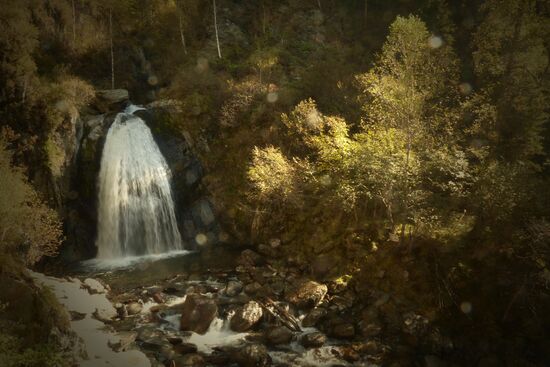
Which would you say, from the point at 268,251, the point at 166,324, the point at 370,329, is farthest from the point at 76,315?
the point at 370,329

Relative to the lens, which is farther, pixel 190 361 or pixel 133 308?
pixel 133 308

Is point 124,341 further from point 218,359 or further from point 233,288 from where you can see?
point 233,288

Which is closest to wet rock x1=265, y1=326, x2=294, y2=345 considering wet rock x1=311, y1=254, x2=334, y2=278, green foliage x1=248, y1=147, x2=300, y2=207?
wet rock x1=311, y1=254, x2=334, y2=278

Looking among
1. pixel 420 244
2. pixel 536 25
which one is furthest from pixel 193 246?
pixel 536 25

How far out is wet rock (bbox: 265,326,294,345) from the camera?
1399 cm

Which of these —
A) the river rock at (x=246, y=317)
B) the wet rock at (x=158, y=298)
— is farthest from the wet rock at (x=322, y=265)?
the wet rock at (x=158, y=298)

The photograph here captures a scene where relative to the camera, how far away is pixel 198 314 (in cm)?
1488

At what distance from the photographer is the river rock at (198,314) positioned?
14.6 metres

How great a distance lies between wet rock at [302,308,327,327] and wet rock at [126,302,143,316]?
708 cm

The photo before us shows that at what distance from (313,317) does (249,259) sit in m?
6.34

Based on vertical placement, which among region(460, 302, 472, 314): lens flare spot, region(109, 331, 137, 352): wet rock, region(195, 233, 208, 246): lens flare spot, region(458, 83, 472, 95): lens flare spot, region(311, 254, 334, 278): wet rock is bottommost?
region(460, 302, 472, 314): lens flare spot

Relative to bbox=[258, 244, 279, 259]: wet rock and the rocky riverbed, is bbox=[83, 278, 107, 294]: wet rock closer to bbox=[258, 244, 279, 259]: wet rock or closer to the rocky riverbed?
the rocky riverbed

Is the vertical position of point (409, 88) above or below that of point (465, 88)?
below

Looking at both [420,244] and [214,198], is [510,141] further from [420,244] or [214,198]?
[214,198]
